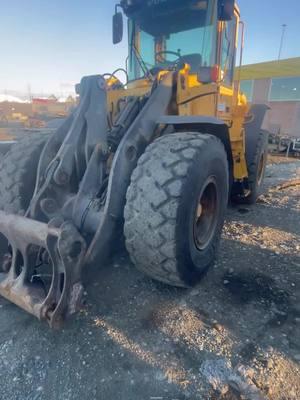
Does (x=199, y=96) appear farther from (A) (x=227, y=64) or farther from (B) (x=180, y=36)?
(A) (x=227, y=64)

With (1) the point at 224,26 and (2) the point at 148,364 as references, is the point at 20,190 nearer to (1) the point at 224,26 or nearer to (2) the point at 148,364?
(2) the point at 148,364

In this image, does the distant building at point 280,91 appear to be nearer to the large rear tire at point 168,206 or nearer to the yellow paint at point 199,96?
the yellow paint at point 199,96

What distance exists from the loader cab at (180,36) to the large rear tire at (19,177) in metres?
1.73

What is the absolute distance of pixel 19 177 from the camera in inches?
109

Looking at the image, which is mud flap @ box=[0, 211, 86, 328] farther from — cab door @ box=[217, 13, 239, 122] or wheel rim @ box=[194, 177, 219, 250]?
cab door @ box=[217, 13, 239, 122]

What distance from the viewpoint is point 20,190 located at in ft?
9.01

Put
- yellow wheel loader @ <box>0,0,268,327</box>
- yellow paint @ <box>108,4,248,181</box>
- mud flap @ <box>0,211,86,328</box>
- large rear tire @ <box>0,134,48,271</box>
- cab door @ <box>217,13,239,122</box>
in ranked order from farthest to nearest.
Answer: cab door @ <box>217,13,239,122</box>
yellow paint @ <box>108,4,248,181</box>
large rear tire @ <box>0,134,48,271</box>
yellow wheel loader @ <box>0,0,268,327</box>
mud flap @ <box>0,211,86,328</box>

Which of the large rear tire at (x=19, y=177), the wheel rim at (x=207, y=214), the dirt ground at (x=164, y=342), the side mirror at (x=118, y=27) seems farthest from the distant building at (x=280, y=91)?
the large rear tire at (x=19, y=177)

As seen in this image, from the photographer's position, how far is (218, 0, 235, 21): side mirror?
2.87 metres

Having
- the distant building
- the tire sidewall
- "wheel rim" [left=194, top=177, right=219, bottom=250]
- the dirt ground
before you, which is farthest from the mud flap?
the distant building

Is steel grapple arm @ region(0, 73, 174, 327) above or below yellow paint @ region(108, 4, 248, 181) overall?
below

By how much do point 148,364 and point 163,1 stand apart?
3.80 metres

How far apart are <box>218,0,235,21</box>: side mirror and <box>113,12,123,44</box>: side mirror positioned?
1.65 metres

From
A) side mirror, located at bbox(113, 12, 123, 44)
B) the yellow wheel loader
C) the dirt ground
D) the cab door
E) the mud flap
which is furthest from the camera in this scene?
side mirror, located at bbox(113, 12, 123, 44)
